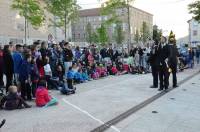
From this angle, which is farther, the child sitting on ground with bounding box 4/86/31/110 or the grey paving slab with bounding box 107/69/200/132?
the child sitting on ground with bounding box 4/86/31/110

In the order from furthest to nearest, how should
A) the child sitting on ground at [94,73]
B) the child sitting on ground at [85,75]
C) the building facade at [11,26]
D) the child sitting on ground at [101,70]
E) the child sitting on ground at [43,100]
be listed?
the building facade at [11,26]
the child sitting on ground at [101,70]
the child sitting on ground at [94,73]
the child sitting on ground at [85,75]
the child sitting on ground at [43,100]

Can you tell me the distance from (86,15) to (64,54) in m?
117

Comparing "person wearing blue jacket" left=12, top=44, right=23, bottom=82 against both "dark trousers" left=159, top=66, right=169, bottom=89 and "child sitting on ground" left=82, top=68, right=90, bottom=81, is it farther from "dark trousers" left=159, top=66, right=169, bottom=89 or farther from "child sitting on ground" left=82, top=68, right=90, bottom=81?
"child sitting on ground" left=82, top=68, right=90, bottom=81

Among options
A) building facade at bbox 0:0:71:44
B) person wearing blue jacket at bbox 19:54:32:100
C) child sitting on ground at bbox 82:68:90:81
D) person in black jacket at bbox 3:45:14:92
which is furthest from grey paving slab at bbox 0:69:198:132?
building facade at bbox 0:0:71:44

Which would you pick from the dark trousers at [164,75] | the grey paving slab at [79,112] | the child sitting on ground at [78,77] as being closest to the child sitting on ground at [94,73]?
the child sitting on ground at [78,77]

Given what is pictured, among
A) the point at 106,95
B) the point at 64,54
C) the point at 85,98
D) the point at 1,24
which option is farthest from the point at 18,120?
the point at 1,24

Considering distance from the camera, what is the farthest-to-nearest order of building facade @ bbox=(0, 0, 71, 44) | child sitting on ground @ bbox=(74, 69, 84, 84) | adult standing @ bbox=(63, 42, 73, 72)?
building facade @ bbox=(0, 0, 71, 44) → child sitting on ground @ bbox=(74, 69, 84, 84) → adult standing @ bbox=(63, 42, 73, 72)

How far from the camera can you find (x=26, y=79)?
12.8 metres

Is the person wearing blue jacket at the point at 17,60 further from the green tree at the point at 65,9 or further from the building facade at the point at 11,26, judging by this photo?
the building facade at the point at 11,26

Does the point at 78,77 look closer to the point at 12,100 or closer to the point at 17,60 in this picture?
the point at 17,60

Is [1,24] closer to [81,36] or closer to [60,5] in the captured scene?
[60,5]

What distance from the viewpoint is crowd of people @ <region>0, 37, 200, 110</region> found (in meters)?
12.1

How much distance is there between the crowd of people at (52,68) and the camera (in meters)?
12.1

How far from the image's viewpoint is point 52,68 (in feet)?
54.8
